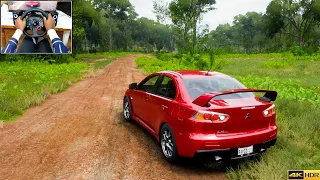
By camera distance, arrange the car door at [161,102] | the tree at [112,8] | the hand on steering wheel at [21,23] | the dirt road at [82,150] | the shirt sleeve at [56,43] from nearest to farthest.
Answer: the dirt road at [82,150] → the car door at [161,102] → the hand on steering wheel at [21,23] → the shirt sleeve at [56,43] → the tree at [112,8]

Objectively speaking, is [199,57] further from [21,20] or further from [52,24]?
[21,20]

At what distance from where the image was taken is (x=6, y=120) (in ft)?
22.4

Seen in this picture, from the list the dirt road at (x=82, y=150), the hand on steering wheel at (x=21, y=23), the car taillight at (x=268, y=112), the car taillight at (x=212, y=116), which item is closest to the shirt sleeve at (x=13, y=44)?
the hand on steering wheel at (x=21, y=23)

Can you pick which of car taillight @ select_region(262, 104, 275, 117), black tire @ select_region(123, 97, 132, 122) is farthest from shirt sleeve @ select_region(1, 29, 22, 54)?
car taillight @ select_region(262, 104, 275, 117)

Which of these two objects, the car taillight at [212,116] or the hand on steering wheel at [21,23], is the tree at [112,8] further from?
the car taillight at [212,116]

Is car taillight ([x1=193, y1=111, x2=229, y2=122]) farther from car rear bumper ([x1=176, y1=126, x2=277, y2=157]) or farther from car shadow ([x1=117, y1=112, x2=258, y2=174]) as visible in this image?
car shadow ([x1=117, y1=112, x2=258, y2=174])

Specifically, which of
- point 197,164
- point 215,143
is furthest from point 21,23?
point 215,143

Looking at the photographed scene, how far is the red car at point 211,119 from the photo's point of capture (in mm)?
3686

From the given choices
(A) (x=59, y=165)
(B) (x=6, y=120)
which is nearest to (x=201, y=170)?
(A) (x=59, y=165)

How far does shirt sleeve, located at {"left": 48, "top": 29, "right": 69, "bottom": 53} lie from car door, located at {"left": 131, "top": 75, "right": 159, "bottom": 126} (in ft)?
47.2

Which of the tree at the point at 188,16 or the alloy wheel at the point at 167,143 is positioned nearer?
the alloy wheel at the point at 167,143

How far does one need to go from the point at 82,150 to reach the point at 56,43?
18.2 metres

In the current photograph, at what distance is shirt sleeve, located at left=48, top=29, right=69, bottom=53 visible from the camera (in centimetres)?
1846

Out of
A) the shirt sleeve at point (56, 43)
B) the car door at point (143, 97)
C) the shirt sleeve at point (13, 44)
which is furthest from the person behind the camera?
the shirt sleeve at point (56, 43)
